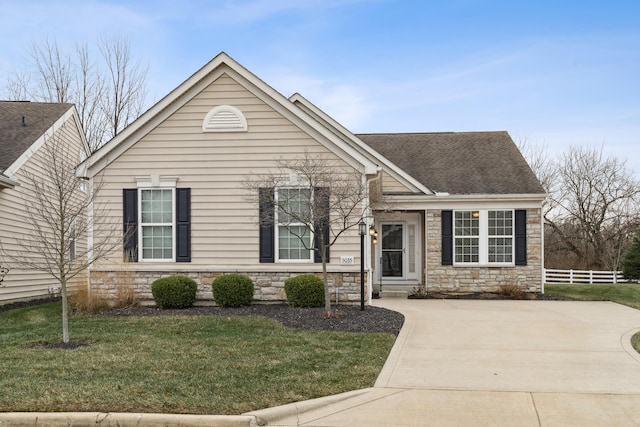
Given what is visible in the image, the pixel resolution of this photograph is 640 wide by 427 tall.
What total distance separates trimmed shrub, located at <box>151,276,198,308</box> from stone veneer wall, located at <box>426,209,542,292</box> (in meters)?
7.04

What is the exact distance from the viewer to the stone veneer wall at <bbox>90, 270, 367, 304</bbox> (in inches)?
527

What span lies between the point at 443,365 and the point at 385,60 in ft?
50.2

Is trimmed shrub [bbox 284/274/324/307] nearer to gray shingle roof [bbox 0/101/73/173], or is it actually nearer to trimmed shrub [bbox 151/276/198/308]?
trimmed shrub [bbox 151/276/198/308]

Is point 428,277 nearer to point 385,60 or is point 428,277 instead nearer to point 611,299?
point 611,299

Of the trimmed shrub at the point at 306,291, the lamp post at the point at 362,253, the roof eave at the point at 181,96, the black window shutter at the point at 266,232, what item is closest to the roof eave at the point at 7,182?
the roof eave at the point at 181,96

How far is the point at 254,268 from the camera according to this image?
13617 millimetres

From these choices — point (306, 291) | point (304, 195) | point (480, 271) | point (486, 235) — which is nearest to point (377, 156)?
point (486, 235)

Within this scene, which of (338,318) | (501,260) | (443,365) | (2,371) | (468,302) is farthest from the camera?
(501,260)

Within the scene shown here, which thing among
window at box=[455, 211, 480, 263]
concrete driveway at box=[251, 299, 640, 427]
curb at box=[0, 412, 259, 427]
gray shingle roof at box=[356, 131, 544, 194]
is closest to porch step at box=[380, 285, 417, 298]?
window at box=[455, 211, 480, 263]

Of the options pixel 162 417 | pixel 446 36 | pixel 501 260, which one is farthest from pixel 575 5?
pixel 162 417

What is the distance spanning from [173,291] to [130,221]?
208 cm

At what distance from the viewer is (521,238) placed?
16.4 m

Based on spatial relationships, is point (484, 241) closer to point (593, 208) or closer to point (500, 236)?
point (500, 236)

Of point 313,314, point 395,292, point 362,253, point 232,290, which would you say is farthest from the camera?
point 395,292
